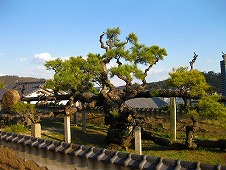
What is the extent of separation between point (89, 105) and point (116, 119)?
174 cm

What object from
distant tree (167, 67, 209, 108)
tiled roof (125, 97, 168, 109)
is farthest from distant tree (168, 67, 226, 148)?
tiled roof (125, 97, 168, 109)

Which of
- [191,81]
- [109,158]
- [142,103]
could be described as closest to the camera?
[109,158]

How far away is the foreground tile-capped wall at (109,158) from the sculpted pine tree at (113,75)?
5194mm

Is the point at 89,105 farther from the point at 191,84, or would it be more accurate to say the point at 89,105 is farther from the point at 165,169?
the point at 165,169

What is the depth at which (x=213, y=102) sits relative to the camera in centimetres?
909

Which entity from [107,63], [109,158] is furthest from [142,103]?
[109,158]

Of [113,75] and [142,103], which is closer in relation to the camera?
[113,75]

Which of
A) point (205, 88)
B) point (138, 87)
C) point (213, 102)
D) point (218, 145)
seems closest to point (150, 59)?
point (138, 87)

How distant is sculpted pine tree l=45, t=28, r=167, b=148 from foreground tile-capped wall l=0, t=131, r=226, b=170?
519 centimetres

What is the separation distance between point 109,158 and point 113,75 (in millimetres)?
6801

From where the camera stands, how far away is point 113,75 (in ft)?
38.1

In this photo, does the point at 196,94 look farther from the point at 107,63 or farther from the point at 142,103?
the point at 142,103

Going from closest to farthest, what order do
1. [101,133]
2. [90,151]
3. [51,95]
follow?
[90,151] < [51,95] < [101,133]

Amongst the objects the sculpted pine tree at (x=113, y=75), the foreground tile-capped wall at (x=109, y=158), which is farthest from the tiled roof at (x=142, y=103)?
the foreground tile-capped wall at (x=109, y=158)
